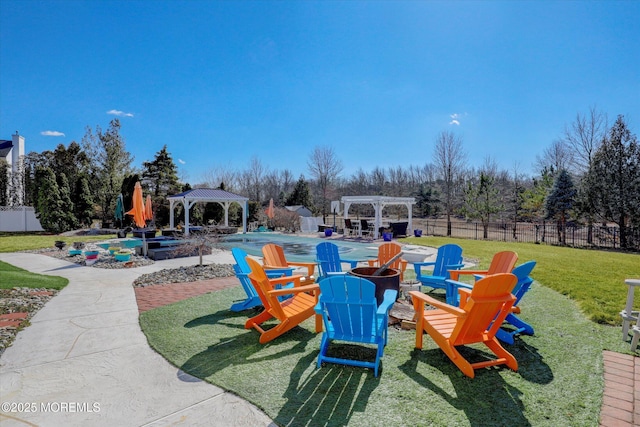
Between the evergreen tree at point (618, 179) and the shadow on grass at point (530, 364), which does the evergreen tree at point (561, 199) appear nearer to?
the evergreen tree at point (618, 179)

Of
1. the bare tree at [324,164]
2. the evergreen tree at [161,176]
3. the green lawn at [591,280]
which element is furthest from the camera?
the bare tree at [324,164]

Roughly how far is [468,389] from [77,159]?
105ft

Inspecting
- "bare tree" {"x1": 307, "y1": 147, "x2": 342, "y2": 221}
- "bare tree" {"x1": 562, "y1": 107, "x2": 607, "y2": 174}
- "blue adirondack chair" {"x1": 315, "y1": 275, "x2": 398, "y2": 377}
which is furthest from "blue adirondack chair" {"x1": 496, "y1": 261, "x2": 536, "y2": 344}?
"bare tree" {"x1": 307, "y1": 147, "x2": 342, "y2": 221}

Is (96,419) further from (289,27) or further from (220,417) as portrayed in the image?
(289,27)

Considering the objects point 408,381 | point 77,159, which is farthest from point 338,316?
point 77,159

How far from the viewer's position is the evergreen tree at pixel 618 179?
1606 cm

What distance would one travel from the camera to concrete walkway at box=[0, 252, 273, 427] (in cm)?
244

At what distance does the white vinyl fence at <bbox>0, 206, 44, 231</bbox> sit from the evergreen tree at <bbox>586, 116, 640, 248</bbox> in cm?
3388

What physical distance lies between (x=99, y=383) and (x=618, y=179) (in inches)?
884

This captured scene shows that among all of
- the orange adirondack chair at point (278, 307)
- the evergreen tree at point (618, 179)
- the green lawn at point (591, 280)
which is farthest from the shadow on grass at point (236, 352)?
the evergreen tree at point (618, 179)

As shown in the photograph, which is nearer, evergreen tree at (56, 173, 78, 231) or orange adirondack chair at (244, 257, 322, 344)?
orange adirondack chair at (244, 257, 322, 344)

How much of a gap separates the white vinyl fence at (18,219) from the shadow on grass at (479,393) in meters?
26.8

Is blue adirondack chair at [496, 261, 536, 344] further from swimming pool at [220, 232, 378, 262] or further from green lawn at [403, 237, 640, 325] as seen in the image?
swimming pool at [220, 232, 378, 262]

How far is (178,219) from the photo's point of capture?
24016 millimetres
